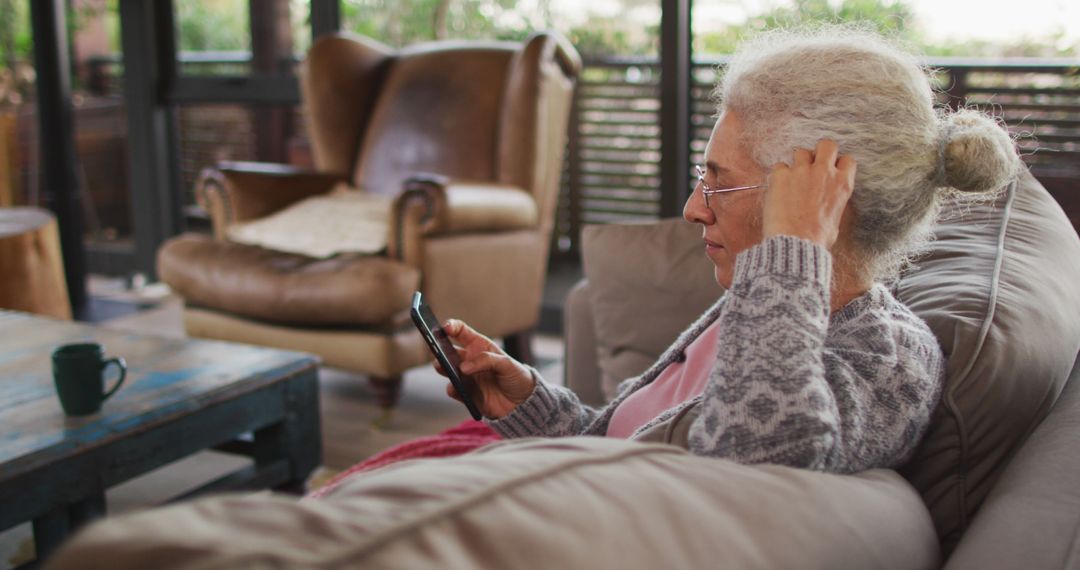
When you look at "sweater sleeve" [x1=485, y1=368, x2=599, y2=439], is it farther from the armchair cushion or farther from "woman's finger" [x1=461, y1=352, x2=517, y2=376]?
the armchair cushion

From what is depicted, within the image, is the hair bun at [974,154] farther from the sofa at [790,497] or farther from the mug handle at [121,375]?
the mug handle at [121,375]

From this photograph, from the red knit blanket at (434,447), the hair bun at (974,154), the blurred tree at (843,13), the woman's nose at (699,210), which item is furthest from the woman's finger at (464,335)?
the blurred tree at (843,13)

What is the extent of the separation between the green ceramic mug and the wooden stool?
176cm

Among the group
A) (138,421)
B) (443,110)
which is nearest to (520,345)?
(443,110)

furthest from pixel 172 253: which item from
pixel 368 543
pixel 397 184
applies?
pixel 368 543

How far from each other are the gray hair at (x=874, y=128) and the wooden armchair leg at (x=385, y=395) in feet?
6.28

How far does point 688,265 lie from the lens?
1641mm

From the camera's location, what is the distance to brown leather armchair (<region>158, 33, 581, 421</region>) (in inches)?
112

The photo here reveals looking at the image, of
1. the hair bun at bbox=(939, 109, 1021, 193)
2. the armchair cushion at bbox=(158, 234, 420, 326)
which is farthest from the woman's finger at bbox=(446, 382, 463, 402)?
the armchair cushion at bbox=(158, 234, 420, 326)

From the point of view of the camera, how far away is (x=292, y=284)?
2.84 meters

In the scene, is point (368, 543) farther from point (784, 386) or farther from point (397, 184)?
point (397, 184)

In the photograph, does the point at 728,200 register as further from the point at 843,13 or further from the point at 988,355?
the point at 843,13

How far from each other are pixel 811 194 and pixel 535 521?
0.56 metres

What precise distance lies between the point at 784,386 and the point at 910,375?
0.63ft
